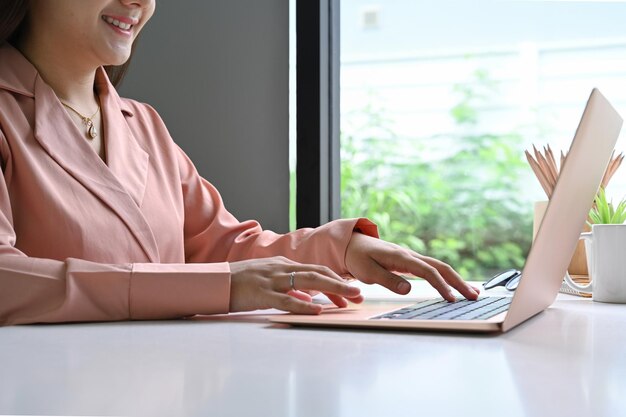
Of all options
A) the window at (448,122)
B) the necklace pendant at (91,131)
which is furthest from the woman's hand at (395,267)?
the window at (448,122)

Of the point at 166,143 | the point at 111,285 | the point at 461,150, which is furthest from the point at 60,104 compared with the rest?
the point at 461,150

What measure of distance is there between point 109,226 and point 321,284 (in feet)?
1.45

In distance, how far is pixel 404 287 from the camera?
1037 millimetres

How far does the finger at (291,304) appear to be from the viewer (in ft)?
2.95

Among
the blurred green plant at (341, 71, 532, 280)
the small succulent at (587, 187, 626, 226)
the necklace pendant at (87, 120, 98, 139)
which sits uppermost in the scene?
the necklace pendant at (87, 120, 98, 139)

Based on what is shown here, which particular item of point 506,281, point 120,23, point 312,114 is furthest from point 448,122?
point 120,23

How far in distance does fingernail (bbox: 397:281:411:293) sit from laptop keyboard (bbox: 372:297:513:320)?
3 centimetres

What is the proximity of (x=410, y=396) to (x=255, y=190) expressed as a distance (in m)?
1.58

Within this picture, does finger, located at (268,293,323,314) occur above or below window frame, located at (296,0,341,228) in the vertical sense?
below

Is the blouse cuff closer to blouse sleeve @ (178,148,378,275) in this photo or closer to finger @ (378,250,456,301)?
finger @ (378,250,456,301)

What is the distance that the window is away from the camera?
627 centimetres

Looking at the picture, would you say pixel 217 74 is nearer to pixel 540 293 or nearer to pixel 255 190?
pixel 255 190

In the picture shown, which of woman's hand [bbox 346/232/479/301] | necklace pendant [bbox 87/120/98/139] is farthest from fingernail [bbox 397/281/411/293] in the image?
necklace pendant [bbox 87/120/98/139]

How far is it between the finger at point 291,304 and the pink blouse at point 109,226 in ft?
0.19
